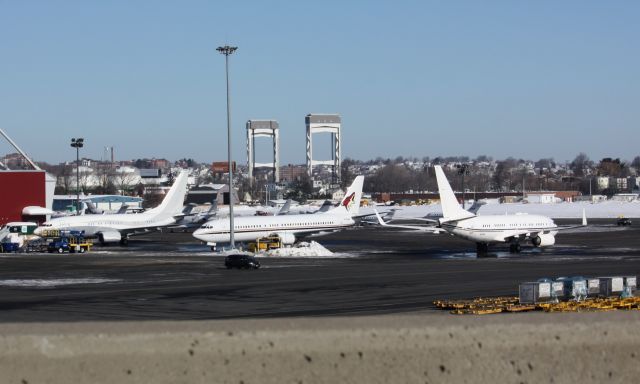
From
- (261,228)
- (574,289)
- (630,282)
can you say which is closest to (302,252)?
(261,228)

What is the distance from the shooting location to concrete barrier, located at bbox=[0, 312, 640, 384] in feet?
18.7

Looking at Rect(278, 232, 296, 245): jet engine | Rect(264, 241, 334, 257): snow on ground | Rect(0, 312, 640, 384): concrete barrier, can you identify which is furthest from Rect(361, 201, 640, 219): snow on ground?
Rect(0, 312, 640, 384): concrete barrier

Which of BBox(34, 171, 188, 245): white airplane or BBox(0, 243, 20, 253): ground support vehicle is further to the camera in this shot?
BBox(34, 171, 188, 245): white airplane

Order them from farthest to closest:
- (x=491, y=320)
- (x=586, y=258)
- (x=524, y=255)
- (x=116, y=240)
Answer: (x=116, y=240) < (x=524, y=255) < (x=586, y=258) < (x=491, y=320)

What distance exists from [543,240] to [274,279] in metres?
33.8

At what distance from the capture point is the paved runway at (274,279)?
33841 mm

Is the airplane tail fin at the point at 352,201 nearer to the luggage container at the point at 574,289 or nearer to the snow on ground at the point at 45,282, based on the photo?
the snow on ground at the point at 45,282

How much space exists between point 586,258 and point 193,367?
61.5 m

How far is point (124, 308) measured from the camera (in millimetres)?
34250

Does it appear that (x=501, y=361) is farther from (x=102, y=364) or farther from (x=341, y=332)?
(x=102, y=364)

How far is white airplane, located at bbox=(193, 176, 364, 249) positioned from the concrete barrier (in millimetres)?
72534

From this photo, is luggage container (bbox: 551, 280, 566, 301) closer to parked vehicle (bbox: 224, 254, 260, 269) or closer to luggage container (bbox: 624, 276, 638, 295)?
luggage container (bbox: 624, 276, 638, 295)

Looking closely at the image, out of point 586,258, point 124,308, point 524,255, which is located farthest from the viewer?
point 524,255

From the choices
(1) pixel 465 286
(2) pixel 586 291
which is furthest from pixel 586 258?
(2) pixel 586 291
